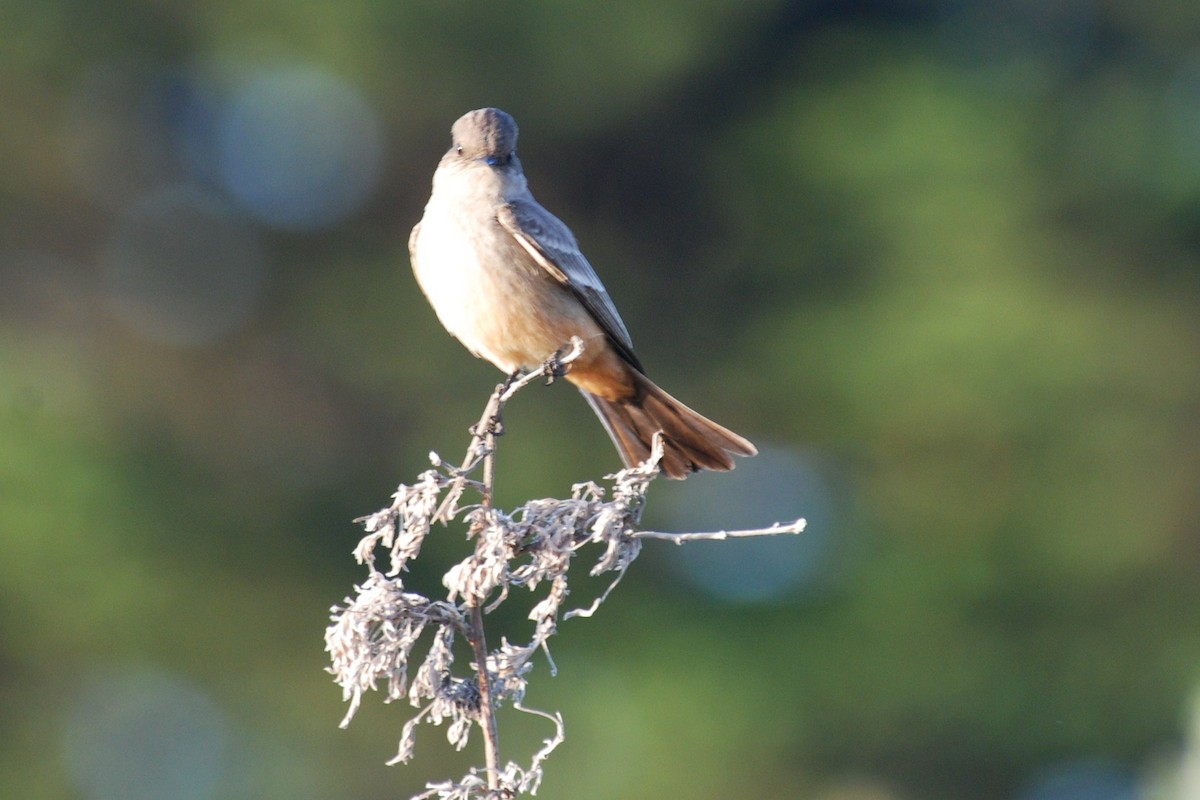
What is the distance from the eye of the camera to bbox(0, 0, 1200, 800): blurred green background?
28.0 ft

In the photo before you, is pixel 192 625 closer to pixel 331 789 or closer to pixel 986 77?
pixel 331 789

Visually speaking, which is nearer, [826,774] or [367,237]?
[826,774]

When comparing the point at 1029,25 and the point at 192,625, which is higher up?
the point at 1029,25

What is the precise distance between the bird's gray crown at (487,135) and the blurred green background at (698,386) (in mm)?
4592

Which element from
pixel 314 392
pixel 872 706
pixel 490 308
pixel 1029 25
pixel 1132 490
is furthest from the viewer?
pixel 1029 25

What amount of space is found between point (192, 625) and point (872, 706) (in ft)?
11.8

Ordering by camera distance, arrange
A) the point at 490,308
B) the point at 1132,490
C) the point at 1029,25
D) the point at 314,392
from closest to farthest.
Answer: the point at 490,308 < the point at 1132,490 < the point at 314,392 < the point at 1029,25

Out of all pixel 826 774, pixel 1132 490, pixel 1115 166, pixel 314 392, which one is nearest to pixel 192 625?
pixel 314 392

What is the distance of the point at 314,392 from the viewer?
994 centimetres

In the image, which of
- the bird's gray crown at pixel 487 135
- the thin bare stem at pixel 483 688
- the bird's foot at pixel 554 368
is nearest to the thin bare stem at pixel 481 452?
the thin bare stem at pixel 483 688

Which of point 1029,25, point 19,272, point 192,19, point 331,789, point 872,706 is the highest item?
point 1029,25

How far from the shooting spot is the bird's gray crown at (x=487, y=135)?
3918 millimetres

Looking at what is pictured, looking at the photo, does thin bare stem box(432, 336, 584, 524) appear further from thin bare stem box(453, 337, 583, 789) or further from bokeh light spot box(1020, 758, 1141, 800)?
bokeh light spot box(1020, 758, 1141, 800)

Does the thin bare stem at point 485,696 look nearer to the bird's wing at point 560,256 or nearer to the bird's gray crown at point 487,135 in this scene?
the bird's wing at point 560,256
